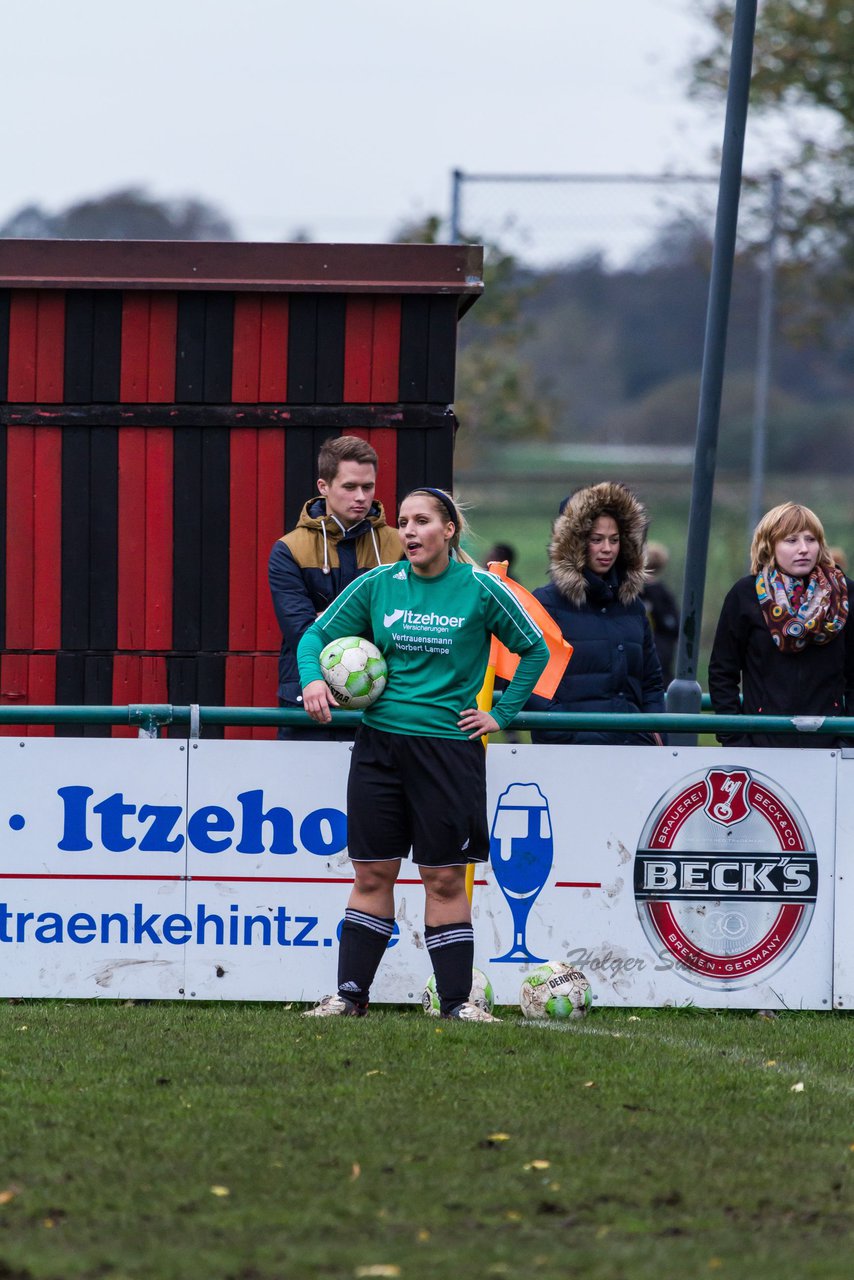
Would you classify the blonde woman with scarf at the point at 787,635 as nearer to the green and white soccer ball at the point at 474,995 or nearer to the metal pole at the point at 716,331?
the metal pole at the point at 716,331

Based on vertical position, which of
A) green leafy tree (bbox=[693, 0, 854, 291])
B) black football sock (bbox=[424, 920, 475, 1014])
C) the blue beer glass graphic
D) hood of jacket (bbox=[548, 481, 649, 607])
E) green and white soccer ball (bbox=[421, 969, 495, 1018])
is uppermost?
green leafy tree (bbox=[693, 0, 854, 291])

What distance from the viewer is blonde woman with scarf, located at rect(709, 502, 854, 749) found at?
7027mm

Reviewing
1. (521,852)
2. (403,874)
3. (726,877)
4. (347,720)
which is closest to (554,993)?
(521,852)

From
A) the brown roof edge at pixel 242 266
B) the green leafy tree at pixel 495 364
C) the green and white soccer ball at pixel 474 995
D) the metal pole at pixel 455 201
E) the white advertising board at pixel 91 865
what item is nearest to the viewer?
the green and white soccer ball at pixel 474 995

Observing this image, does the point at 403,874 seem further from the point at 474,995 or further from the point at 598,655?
the point at 598,655

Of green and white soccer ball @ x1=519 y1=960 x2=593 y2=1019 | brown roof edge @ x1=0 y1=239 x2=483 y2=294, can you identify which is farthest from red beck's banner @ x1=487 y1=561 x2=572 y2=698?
brown roof edge @ x1=0 y1=239 x2=483 y2=294

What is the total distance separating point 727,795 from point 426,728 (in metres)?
1.42

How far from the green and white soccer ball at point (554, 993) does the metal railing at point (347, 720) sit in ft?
3.10

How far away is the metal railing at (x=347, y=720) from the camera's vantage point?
6758 mm

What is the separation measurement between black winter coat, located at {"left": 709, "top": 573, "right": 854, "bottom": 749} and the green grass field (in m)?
1.34

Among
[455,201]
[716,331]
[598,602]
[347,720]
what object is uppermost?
[455,201]

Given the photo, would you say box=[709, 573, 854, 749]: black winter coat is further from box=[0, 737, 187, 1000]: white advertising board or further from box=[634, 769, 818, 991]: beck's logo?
box=[0, 737, 187, 1000]: white advertising board

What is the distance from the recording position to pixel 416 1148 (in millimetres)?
4645

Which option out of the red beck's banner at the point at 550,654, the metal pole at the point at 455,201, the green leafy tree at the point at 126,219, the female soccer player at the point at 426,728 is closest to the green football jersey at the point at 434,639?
the female soccer player at the point at 426,728
